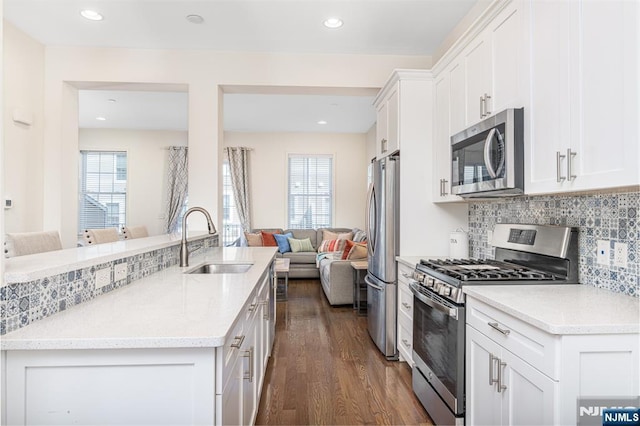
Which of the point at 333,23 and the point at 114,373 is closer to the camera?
the point at 114,373

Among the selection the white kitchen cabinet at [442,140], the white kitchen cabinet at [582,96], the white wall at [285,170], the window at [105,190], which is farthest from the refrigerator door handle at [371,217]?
the window at [105,190]

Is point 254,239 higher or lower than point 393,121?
lower

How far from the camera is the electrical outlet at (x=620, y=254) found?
62.8 inches

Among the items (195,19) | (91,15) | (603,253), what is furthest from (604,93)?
(91,15)

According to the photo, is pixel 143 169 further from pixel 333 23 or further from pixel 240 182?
pixel 333 23

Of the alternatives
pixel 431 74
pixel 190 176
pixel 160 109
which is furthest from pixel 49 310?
pixel 160 109

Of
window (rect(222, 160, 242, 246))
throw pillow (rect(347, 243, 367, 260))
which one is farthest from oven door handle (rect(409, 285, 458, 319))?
window (rect(222, 160, 242, 246))

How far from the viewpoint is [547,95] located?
1.68 m

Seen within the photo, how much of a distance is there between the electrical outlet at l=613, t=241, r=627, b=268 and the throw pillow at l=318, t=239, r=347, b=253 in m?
4.78

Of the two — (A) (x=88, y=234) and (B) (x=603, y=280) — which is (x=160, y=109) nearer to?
(A) (x=88, y=234)

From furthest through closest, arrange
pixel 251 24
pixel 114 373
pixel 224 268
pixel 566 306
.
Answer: pixel 251 24, pixel 224 268, pixel 566 306, pixel 114 373

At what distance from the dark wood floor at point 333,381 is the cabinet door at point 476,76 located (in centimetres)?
191

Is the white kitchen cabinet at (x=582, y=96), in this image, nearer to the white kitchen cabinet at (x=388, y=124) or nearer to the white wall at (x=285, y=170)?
the white kitchen cabinet at (x=388, y=124)

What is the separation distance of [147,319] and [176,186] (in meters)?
6.54
